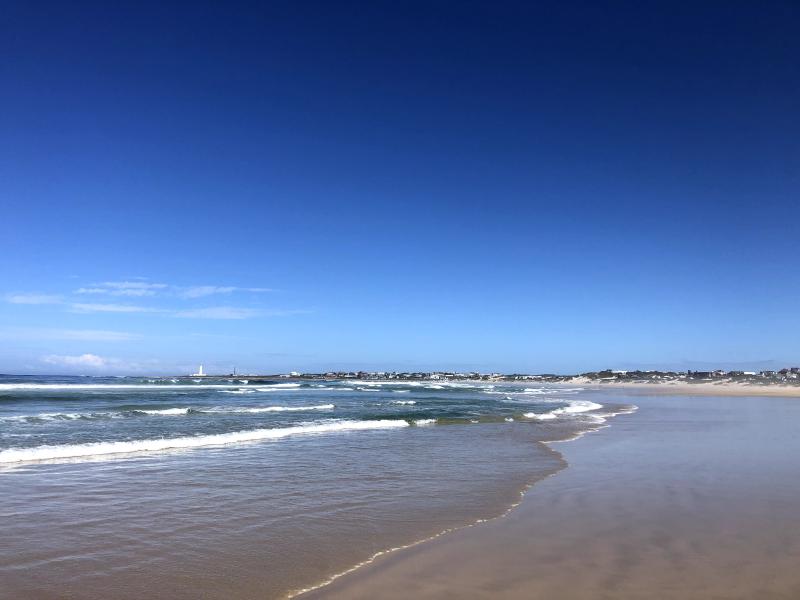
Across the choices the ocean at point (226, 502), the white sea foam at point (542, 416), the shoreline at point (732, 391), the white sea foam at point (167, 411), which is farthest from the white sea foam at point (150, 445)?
the shoreline at point (732, 391)

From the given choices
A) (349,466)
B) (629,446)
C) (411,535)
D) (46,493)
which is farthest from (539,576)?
(629,446)

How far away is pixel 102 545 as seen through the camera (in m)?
6.05

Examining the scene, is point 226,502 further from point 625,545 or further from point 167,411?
point 167,411

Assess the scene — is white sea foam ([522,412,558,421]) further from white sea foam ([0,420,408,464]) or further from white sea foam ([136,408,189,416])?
white sea foam ([136,408,189,416])

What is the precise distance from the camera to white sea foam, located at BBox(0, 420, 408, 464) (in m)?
11.9

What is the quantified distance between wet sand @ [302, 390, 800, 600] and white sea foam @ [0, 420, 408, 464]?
30.8ft

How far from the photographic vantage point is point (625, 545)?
5.98 metres

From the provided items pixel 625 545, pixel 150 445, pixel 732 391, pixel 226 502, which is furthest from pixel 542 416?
pixel 732 391

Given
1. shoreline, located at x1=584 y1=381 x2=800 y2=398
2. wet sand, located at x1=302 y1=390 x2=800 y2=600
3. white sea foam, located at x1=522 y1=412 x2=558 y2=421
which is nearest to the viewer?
wet sand, located at x1=302 y1=390 x2=800 y2=600

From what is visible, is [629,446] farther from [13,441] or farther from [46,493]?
[13,441]

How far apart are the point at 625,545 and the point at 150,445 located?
39.1 feet

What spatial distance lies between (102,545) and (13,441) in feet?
34.3

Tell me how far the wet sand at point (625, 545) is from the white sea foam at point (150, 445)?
9387 millimetres

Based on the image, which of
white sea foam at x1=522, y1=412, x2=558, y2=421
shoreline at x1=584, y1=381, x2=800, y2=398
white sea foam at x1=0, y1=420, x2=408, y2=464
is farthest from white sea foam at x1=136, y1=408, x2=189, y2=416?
shoreline at x1=584, y1=381, x2=800, y2=398
